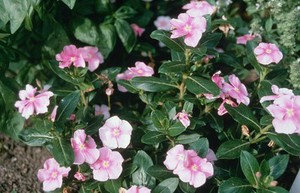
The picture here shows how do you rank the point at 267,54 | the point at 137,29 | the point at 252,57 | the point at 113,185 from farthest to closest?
the point at 137,29
the point at 252,57
the point at 267,54
the point at 113,185

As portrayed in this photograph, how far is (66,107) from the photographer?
2299 mm

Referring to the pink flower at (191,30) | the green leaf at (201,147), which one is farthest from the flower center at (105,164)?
the pink flower at (191,30)

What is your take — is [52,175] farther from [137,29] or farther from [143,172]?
[137,29]

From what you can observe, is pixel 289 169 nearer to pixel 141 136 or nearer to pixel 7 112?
pixel 141 136

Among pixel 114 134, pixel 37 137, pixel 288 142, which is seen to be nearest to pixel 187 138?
pixel 114 134

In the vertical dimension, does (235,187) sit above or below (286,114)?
below

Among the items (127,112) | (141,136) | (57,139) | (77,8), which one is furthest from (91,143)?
(77,8)

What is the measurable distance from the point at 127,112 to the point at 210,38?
1.83 feet

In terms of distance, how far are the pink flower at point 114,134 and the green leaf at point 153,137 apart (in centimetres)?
7

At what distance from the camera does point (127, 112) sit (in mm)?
2654

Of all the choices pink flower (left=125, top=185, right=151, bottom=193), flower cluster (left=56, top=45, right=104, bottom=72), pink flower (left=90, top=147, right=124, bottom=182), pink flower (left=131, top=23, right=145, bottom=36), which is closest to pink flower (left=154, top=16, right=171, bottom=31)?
pink flower (left=131, top=23, right=145, bottom=36)

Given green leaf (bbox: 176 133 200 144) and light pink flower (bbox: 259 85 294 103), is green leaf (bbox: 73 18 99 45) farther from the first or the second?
light pink flower (bbox: 259 85 294 103)

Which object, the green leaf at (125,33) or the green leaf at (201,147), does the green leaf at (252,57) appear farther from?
the green leaf at (125,33)

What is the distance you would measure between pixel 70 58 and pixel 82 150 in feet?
1.51
